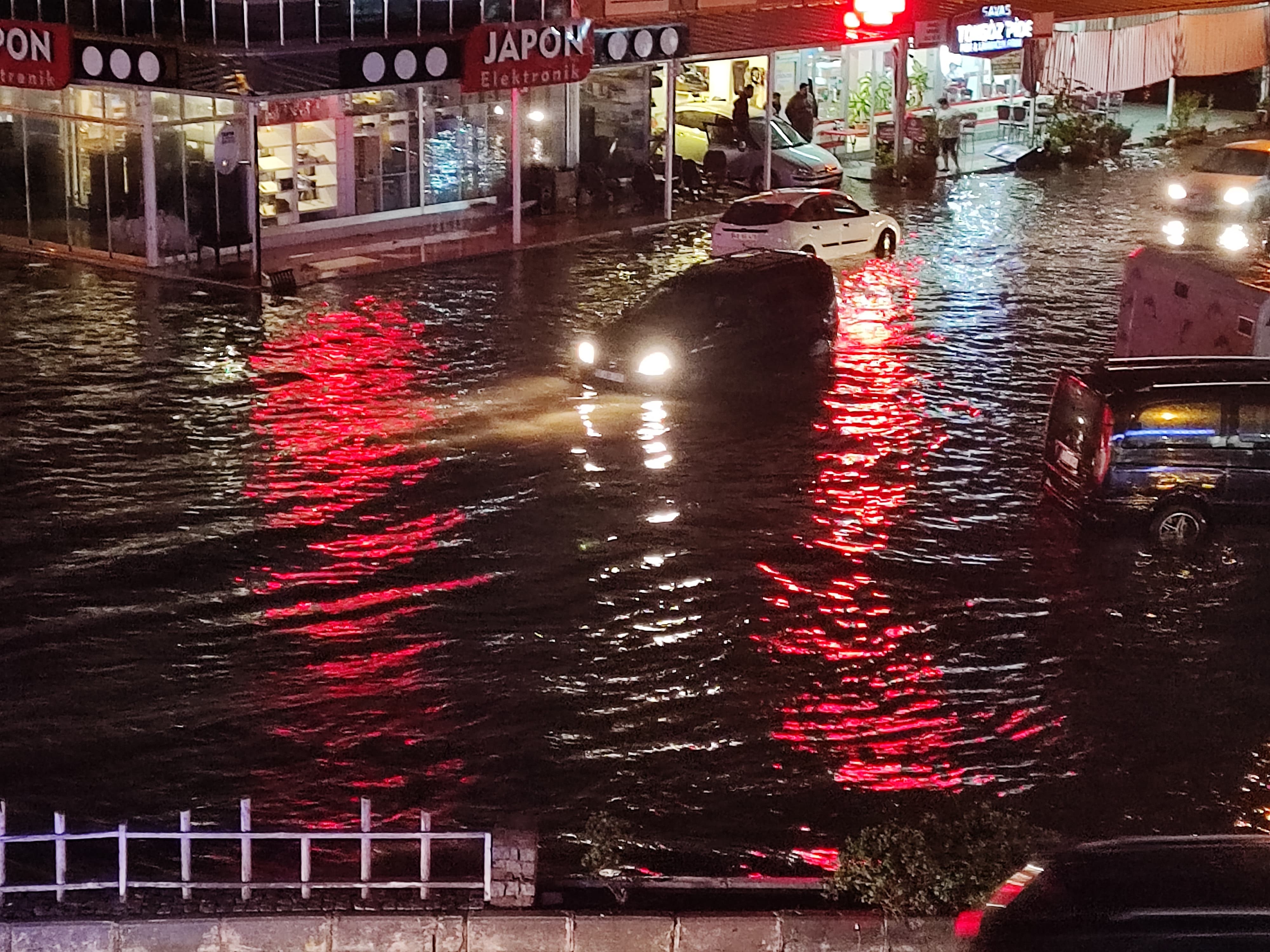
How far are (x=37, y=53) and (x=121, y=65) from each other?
123 centimetres

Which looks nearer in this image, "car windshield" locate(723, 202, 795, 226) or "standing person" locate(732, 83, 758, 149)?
"car windshield" locate(723, 202, 795, 226)

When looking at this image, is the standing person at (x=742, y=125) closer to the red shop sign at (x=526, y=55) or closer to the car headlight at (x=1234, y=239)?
the red shop sign at (x=526, y=55)

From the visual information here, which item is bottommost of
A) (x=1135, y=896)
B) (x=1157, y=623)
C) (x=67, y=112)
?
(x=1157, y=623)

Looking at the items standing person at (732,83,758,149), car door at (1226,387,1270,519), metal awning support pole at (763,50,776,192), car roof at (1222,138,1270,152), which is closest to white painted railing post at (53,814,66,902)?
car door at (1226,387,1270,519)

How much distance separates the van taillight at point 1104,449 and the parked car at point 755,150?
64.2 feet

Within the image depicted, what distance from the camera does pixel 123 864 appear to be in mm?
8508

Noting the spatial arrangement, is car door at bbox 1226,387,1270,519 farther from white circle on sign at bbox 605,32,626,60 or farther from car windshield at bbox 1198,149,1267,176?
car windshield at bbox 1198,149,1267,176

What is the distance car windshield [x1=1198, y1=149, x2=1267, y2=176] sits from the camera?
34406mm

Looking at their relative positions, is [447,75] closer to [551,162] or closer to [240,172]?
[240,172]

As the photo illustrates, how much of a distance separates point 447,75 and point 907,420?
11495 millimetres

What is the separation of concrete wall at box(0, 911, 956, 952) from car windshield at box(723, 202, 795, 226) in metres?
20.9

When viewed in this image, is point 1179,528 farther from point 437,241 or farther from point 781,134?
point 781,134

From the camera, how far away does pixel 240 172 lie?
28.1 m

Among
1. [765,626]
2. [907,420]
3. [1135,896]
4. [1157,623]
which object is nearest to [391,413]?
[907,420]
